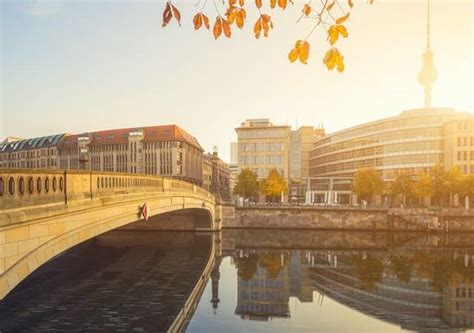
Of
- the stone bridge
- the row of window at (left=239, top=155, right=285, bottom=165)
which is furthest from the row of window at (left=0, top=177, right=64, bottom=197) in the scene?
the row of window at (left=239, top=155, right=285, bottom=165)

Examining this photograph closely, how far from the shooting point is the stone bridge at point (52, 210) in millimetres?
9633

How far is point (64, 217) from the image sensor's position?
1290cm

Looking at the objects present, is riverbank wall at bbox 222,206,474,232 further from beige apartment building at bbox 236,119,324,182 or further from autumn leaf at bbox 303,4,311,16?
autumn leaf at bbox 303,4,311,16

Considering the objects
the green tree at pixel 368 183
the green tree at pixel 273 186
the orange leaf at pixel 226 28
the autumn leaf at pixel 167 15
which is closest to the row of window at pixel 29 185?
the autumn leaf at pixel 167 15

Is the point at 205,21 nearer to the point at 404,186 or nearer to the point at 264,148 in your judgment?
the point at 404,186

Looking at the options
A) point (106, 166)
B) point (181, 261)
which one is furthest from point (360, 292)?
point (106, 166)

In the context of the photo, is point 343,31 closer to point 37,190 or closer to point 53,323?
point 37,190

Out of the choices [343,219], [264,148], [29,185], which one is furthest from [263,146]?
[29,185]

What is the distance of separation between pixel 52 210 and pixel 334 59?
418 inches

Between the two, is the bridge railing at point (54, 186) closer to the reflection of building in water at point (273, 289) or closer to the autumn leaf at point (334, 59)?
the autumn leaf at point (334, 59)

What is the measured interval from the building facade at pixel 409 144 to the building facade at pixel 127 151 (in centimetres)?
3932

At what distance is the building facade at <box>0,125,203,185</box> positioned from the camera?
92000mm

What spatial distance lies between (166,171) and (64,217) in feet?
264

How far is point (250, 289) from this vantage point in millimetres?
25969
